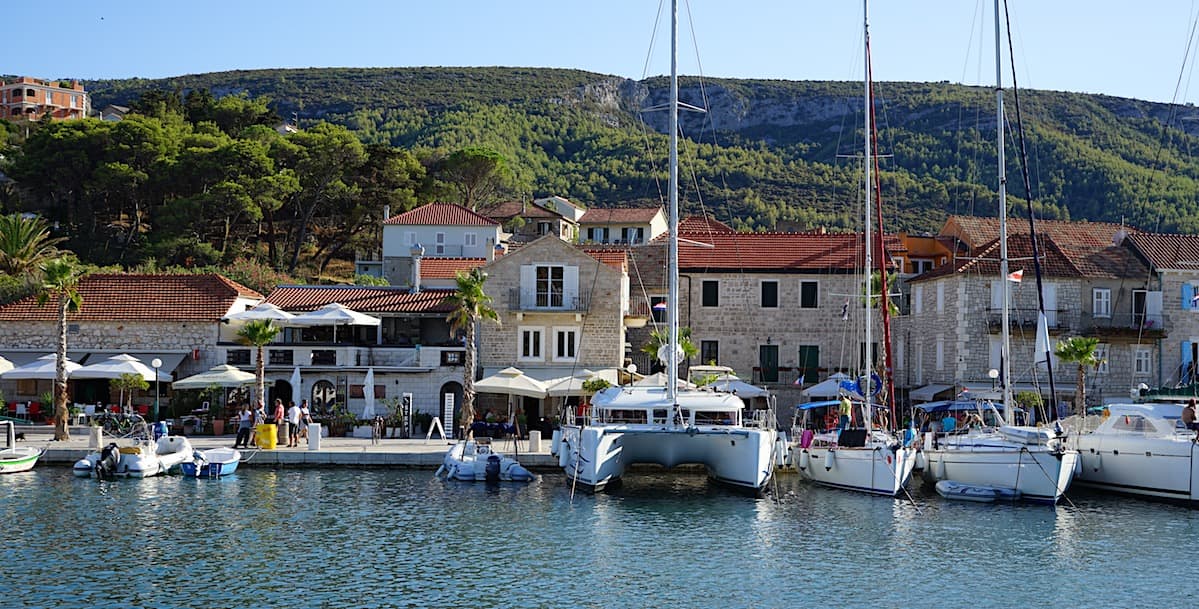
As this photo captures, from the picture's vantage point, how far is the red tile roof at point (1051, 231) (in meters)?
54.2

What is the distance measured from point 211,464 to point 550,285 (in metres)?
15.3

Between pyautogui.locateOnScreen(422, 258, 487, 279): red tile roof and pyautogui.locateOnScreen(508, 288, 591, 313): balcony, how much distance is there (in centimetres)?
561

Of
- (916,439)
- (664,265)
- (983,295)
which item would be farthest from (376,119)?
(916,439)

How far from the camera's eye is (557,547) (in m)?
25.2

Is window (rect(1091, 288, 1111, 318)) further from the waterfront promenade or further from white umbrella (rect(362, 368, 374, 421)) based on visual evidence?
white umbrella (rect(362, 368, 374, 421))

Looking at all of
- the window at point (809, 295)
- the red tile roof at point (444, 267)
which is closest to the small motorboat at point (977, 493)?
the window at point (809, 295)

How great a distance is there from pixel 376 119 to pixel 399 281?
8660 centimetres

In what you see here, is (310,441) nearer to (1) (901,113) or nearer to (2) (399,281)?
(2) (399,281)

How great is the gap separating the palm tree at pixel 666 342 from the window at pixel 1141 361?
16085 mm

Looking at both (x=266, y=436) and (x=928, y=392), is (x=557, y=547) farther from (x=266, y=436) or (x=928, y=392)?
(x=928, y=392)

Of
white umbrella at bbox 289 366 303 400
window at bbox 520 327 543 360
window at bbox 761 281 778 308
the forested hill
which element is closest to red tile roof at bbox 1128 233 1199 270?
window at bbox 761 281 778 308

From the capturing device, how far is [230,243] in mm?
71000

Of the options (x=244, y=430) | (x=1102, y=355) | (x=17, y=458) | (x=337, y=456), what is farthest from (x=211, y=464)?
(x=1102, y=355)

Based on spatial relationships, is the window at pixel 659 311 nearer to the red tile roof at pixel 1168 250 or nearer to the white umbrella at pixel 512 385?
the white umbrella at pixel 512 385
